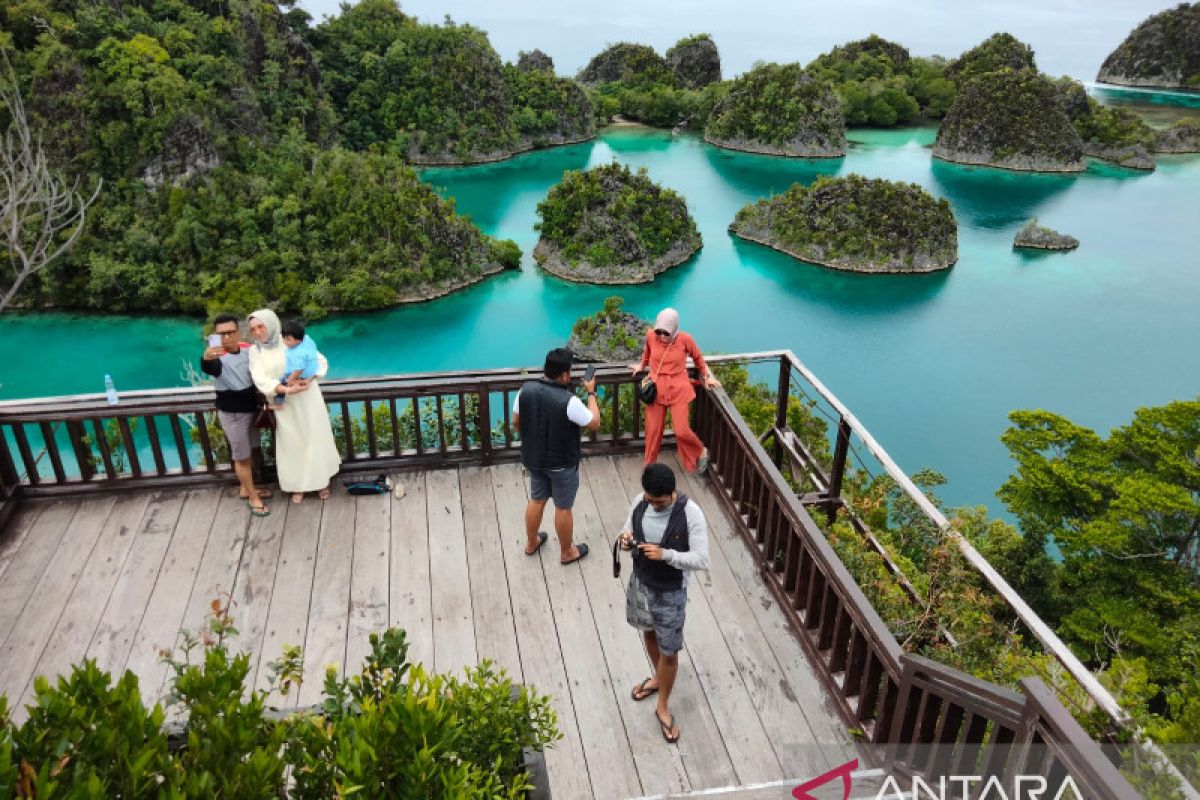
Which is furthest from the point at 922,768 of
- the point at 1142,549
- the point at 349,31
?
the point at 349,31

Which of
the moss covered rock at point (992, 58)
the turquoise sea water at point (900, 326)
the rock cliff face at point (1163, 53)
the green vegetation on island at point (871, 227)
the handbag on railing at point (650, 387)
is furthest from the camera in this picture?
the rock cliff face at point (1163, 53)

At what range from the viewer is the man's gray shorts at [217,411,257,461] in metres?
4.82

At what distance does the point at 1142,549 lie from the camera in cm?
1662

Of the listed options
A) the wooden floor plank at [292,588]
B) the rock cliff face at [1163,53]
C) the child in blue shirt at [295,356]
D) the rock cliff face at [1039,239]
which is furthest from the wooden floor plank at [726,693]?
the rock cliff face at [1163,53]

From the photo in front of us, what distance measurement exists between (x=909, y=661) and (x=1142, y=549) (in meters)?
17.3

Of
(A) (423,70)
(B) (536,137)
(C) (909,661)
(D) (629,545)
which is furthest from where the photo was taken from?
(B) (536,137)

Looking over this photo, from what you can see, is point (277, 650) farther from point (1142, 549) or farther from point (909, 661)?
point (1142, 549)

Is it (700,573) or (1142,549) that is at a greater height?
(700,573)

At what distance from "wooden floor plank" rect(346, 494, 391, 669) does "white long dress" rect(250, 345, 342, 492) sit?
33 cm

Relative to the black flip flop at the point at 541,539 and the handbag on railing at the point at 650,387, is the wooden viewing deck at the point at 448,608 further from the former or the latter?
the handbag on railing at the point at 650,387

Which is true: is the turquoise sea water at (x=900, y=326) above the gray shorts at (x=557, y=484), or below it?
below

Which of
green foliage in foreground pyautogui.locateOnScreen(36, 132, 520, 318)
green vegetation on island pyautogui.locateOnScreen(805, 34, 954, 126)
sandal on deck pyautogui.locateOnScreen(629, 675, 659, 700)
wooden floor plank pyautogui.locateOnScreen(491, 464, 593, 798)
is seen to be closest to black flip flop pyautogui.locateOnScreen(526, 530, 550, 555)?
wooden floor plank pyautogui.locateOnScreen(491, 464, 593, 798)

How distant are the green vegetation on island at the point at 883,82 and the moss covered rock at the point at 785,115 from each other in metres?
11.1

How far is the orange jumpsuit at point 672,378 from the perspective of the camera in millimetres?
4961
